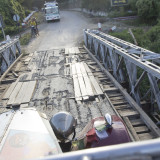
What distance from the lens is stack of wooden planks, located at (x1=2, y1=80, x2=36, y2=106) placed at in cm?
633

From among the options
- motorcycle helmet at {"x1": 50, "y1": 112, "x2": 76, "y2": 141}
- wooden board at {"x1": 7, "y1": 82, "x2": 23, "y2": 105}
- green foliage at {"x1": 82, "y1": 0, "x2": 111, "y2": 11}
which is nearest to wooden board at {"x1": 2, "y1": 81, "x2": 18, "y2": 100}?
wooden board at {"x1": 7, "y1": 82, "x2": 23, "y2": 105}

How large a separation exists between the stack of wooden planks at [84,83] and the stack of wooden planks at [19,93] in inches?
67.0

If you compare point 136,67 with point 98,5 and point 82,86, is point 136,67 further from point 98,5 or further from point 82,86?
point 98,5

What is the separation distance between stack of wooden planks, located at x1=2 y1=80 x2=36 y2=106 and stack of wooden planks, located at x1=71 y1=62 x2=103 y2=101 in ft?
5.58

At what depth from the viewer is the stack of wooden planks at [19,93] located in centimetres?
633

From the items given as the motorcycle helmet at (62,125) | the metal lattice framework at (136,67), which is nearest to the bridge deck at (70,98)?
the metal lattice framework at (136,67)

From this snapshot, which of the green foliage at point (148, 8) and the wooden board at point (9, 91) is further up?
the green foliage at point (148, 8)

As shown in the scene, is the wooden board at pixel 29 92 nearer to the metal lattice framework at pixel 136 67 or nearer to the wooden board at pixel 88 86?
the wooden board at pixel 88 86

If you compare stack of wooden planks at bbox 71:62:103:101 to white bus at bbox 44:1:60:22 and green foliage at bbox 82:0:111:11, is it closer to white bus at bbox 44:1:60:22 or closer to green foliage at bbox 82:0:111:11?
white bus at bbox 44:1:60:22

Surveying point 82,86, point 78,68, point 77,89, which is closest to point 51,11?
point 78,68

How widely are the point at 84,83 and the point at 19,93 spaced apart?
8.07ft

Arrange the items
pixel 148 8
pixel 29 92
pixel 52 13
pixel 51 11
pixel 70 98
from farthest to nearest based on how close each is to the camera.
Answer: pixel 51 11, pixel 52 13, pixel 148 8, pixel 29 92, pixel 70 98

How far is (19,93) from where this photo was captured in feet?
22.4

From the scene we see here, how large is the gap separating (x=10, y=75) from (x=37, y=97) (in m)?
3.53
